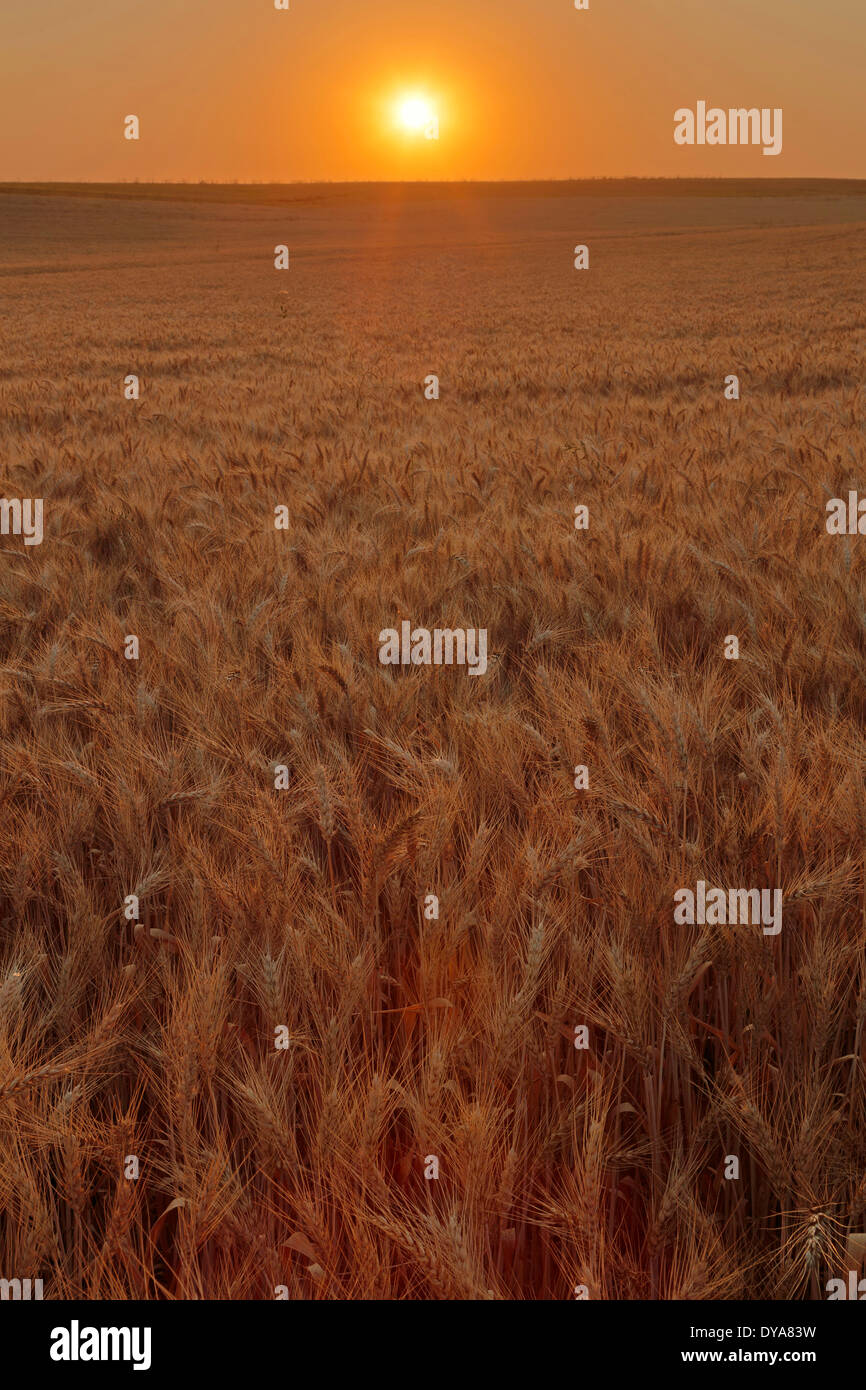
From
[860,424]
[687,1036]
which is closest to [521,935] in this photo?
[687,1036]

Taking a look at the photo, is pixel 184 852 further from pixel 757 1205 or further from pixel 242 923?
pixel 757 1205

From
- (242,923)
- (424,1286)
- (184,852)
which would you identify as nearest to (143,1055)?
(242,923)

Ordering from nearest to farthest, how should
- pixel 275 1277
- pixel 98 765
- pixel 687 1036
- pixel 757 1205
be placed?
pixel 275 1277, pixel 757 1205, pixel 687 1036, pixel 98 765

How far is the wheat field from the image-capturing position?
3.93 feet

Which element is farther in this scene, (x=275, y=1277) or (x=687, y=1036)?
(x=687, y=1036)

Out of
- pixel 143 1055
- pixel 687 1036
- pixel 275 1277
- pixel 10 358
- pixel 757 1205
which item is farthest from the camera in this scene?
pixel 10 358

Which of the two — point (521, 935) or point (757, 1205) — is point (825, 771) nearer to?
point (521, 935)

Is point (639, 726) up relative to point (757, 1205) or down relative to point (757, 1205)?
up

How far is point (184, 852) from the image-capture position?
6.49 ft

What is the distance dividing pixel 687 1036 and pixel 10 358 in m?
16.7

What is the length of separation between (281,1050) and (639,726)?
51.0 inches

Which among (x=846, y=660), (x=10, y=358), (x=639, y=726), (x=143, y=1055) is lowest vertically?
(x=143, y=1055)

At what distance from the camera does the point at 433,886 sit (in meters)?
1.76

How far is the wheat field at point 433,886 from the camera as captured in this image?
1.20m
